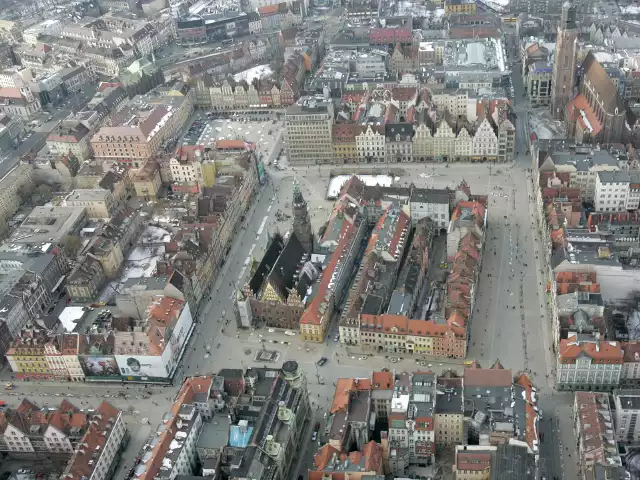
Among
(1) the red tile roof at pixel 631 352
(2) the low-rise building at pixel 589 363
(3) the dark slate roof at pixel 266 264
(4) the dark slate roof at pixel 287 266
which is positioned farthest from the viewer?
(3) the dark slate roof at pixel 266 264

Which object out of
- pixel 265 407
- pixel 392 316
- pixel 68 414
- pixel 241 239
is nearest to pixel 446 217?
pixel 392 316

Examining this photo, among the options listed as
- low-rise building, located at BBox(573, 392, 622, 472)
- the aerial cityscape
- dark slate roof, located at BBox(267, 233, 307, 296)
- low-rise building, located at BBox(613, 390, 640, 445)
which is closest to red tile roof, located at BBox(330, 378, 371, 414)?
the aerial cityscape

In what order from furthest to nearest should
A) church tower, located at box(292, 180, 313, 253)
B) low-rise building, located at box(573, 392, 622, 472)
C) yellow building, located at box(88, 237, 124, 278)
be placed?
yellow building, located at box(88, 237, 124, 278), church tower, located at box(292, 180, 313, 253), low-rise building, located at box(573, 392, 622, 472)

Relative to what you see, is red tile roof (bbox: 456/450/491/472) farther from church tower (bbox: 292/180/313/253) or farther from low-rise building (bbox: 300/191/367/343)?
church tower (bbox: 292/180/313/253)

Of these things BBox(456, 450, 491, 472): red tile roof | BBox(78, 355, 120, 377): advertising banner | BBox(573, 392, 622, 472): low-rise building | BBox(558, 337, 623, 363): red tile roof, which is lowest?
BBox(78, 355, 120, 377): advertising banner

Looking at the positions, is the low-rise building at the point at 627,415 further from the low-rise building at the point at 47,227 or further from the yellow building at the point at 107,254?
the low-rise building at the point at 47,227

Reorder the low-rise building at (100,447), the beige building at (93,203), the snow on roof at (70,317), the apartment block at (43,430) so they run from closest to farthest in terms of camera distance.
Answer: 1. the low-rise building at (100,447)
2. the apartment block at (43,430)
3. the snow on roof at (70,317)
4. the beige building at (93,203)

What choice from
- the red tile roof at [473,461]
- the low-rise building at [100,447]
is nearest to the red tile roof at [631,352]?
the red tile roof at [473,461]

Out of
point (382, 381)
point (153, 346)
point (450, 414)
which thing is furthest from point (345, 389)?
point (153, 346)
